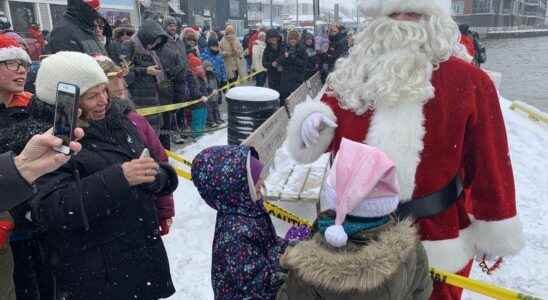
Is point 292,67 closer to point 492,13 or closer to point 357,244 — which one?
point 357,244

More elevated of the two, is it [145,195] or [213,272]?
[145,195]

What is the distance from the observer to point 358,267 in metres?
1.51

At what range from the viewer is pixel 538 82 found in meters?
19.2

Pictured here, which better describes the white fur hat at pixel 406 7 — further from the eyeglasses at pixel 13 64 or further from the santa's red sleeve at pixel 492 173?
the eyeglasses at pixel 13 64

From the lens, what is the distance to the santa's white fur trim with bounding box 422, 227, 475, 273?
2.16m

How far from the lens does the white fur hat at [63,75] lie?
2098mm

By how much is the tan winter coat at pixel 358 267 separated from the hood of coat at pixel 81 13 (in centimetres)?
360

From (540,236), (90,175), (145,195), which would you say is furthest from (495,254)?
(540,236)

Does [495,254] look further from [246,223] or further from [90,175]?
[90,175]

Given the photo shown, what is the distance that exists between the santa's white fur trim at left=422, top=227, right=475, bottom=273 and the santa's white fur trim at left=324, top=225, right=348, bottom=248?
81 cm

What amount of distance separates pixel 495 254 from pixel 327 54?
36.1 feet

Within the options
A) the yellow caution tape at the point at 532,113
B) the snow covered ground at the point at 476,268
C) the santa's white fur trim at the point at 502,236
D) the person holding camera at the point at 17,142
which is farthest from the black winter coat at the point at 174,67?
the yellow caution tape at the point at 532,113

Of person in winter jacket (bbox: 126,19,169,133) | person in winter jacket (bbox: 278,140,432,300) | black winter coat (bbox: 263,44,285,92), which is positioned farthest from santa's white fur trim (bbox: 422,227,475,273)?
black winter coat (bbox: 263,44,285,92)

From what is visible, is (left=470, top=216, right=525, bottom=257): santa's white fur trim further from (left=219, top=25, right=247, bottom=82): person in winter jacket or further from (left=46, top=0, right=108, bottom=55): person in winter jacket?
(left=219, top=25, right=247, bottom=82): person in winter jacket
